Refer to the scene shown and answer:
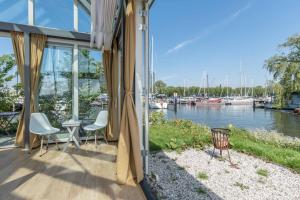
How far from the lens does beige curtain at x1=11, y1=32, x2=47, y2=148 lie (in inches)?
173

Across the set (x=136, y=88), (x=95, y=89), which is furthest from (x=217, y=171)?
(x=95, y=89)

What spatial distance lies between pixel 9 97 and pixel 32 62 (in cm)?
120

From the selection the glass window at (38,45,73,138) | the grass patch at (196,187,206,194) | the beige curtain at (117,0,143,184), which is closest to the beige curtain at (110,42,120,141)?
the glass window at (38,45,73,138)

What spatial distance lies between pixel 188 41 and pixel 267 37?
6.47 m

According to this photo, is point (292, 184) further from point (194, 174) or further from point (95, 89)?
point (95, 89)

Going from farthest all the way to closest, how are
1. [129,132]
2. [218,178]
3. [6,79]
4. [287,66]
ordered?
[287,66] < [6,79] < [218,178] < [129,132]

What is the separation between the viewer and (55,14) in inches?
196

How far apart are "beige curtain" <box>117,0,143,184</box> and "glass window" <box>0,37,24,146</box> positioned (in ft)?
11.9

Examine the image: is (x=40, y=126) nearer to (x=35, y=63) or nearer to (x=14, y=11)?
(x=35, y=63)

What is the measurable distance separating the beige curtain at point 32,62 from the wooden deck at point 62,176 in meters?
0.46

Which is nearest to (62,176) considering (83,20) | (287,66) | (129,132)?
(129,132)

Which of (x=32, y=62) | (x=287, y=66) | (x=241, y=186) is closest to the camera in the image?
(x=241, y=186)

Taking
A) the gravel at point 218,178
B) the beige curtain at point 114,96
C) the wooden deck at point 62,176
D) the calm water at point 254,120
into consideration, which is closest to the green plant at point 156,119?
the beige curtain at point 114,96

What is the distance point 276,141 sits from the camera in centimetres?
638
